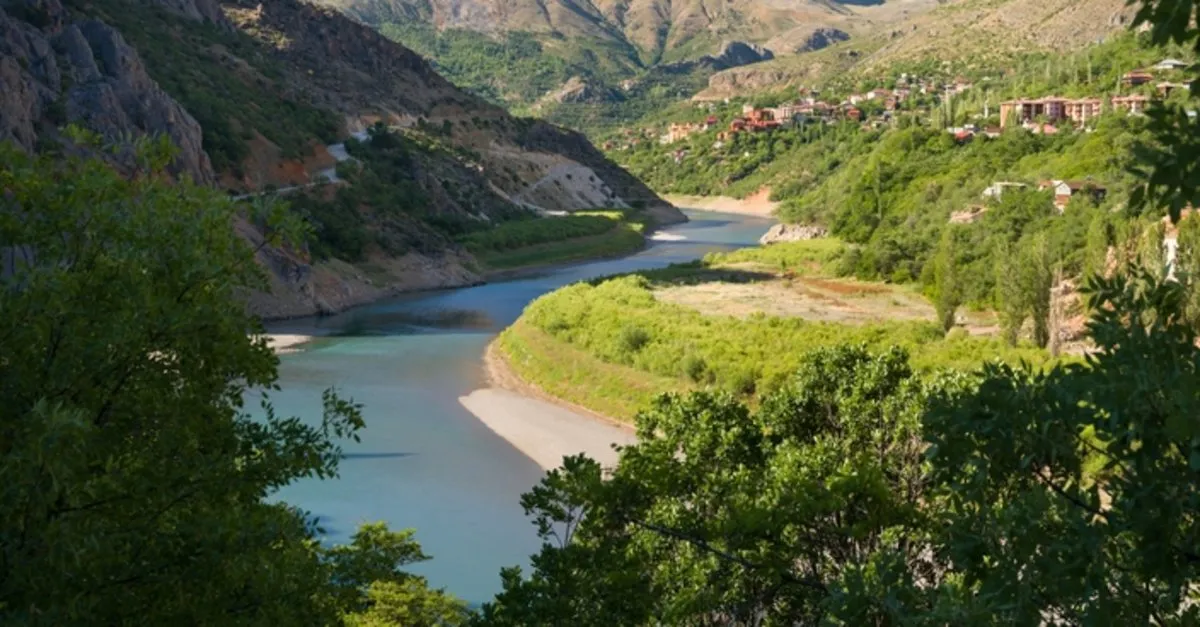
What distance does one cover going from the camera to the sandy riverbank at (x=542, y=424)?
118 ft

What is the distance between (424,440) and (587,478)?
25009 millimetres

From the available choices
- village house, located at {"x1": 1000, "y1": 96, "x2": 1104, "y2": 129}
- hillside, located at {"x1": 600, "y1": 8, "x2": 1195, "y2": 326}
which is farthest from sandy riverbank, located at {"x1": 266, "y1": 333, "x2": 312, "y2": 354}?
village house, located at {"x1": 1000, "y1": 96, "x2": 1104, "y2": 129}

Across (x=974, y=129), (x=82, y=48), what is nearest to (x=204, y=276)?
(x=82, y=48)

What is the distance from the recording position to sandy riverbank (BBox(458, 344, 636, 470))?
118 feet

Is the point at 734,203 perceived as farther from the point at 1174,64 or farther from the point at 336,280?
the point at 1174,64

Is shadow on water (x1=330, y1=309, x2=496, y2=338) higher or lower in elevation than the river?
lower

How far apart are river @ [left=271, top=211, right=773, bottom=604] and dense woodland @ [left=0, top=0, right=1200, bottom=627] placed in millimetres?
5547

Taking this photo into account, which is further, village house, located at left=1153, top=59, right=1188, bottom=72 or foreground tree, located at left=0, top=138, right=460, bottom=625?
foreground tree, located at left=0, top=138, right=460, bottom=625

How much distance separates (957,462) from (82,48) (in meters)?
72.7

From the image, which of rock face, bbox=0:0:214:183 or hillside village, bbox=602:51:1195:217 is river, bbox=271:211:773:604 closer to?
rock face, bbox=0:0:214:183

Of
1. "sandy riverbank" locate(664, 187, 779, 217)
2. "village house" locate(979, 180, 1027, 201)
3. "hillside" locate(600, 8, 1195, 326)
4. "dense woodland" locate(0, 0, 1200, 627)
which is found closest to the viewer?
"dense woodland" locate(0, 0, 1200, 627)

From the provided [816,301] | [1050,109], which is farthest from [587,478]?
[1050,109]

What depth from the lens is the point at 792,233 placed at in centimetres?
10200

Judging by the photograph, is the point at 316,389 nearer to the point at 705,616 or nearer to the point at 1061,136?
the point at 705,616
